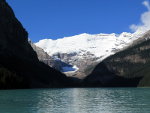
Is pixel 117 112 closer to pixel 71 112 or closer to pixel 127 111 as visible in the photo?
pixel 127 111

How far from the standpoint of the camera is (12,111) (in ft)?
216

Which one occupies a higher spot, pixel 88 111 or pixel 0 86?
pixel 0 86

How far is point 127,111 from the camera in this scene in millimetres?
66875

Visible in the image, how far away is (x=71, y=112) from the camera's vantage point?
65312mm

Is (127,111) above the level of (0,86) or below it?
below

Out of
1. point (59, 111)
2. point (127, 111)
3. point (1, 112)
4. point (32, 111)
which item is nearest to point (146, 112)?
point (127, 111)

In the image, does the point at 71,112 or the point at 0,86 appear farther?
the point at 0,86

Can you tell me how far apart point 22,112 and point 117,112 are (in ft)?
54.1

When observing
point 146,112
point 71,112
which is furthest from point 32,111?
point 146,112

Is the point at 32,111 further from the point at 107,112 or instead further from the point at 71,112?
the point at 107,112

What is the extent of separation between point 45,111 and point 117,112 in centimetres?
1300

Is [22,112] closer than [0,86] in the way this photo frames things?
Yes

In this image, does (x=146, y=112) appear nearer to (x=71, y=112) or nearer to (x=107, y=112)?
(x=107, y=112)

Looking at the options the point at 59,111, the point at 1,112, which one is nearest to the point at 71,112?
the point at 59,111
